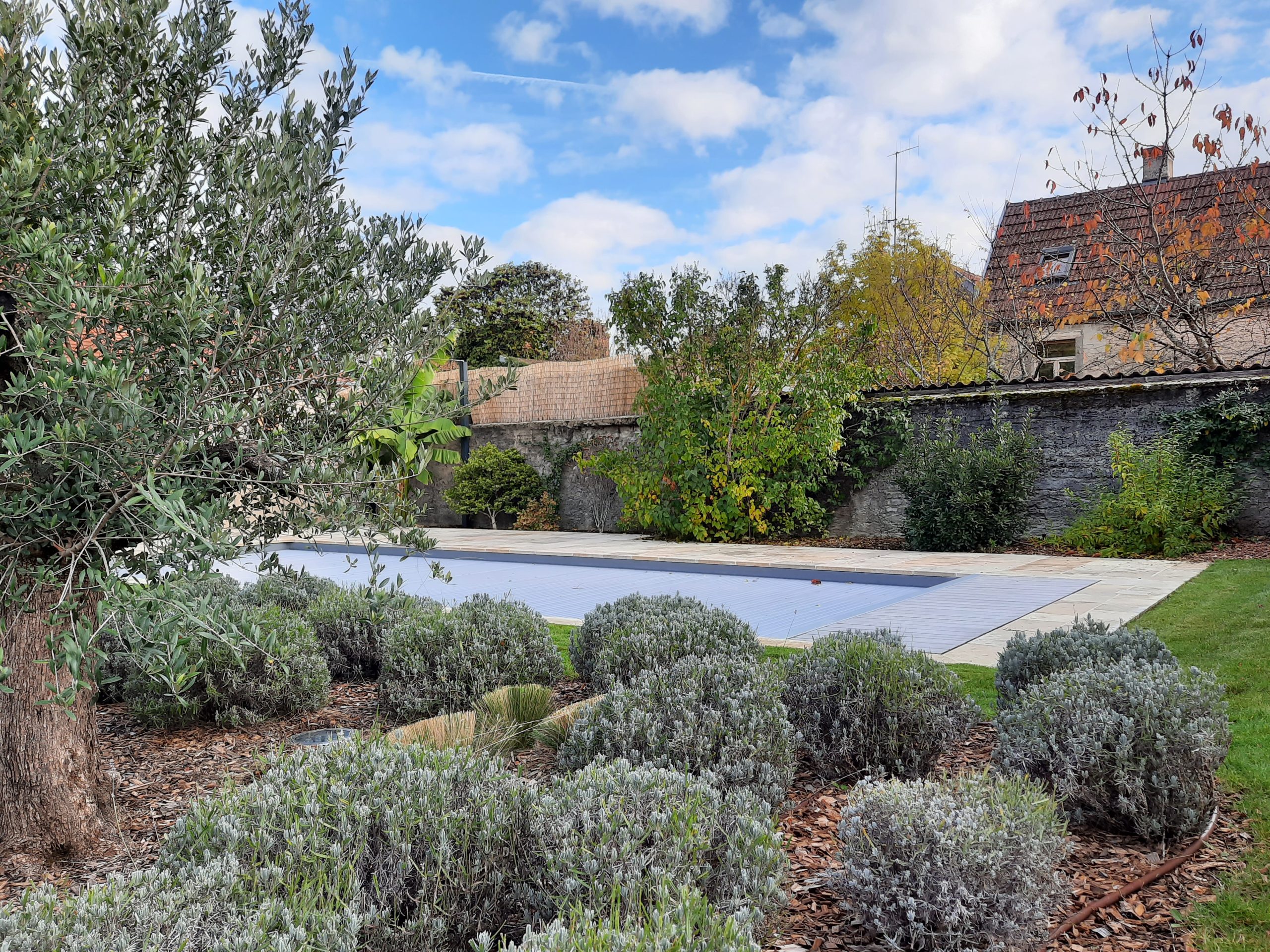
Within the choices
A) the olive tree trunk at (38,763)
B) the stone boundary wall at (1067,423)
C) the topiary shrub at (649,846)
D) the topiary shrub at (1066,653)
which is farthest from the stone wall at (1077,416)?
the olive tree trunk at (38,763)

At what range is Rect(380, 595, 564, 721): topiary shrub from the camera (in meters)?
4.11

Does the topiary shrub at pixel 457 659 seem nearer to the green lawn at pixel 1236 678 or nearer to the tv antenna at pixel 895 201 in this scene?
the green lawn at pixel 1236 678

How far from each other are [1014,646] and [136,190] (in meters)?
4.04

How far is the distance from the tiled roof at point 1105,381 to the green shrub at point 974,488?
0.92 m

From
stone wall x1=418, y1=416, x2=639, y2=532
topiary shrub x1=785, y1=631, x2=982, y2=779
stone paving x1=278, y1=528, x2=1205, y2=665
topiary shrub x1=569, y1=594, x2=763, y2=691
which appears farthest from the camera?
stone wall x1=418, y1=416, x2=639, y2=532

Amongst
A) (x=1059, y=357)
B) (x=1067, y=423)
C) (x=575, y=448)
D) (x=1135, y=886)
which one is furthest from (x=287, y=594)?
(x=1059, y=357)

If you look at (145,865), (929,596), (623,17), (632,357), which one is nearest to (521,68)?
(623,17)

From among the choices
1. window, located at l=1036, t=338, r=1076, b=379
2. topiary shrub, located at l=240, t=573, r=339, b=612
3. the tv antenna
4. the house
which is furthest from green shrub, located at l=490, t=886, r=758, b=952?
the tv antenna

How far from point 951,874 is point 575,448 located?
15.1 m

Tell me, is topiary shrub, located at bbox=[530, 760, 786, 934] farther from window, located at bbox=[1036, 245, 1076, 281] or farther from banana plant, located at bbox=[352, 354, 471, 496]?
window, located at bbox=[1036, 245, 1076, 281]

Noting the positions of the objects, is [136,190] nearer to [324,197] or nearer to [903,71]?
[324,197]

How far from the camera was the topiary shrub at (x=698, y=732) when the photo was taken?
2.96 meters

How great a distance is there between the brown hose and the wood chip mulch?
0.05 feet

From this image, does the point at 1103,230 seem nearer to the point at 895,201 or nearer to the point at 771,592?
the point at 895,201
